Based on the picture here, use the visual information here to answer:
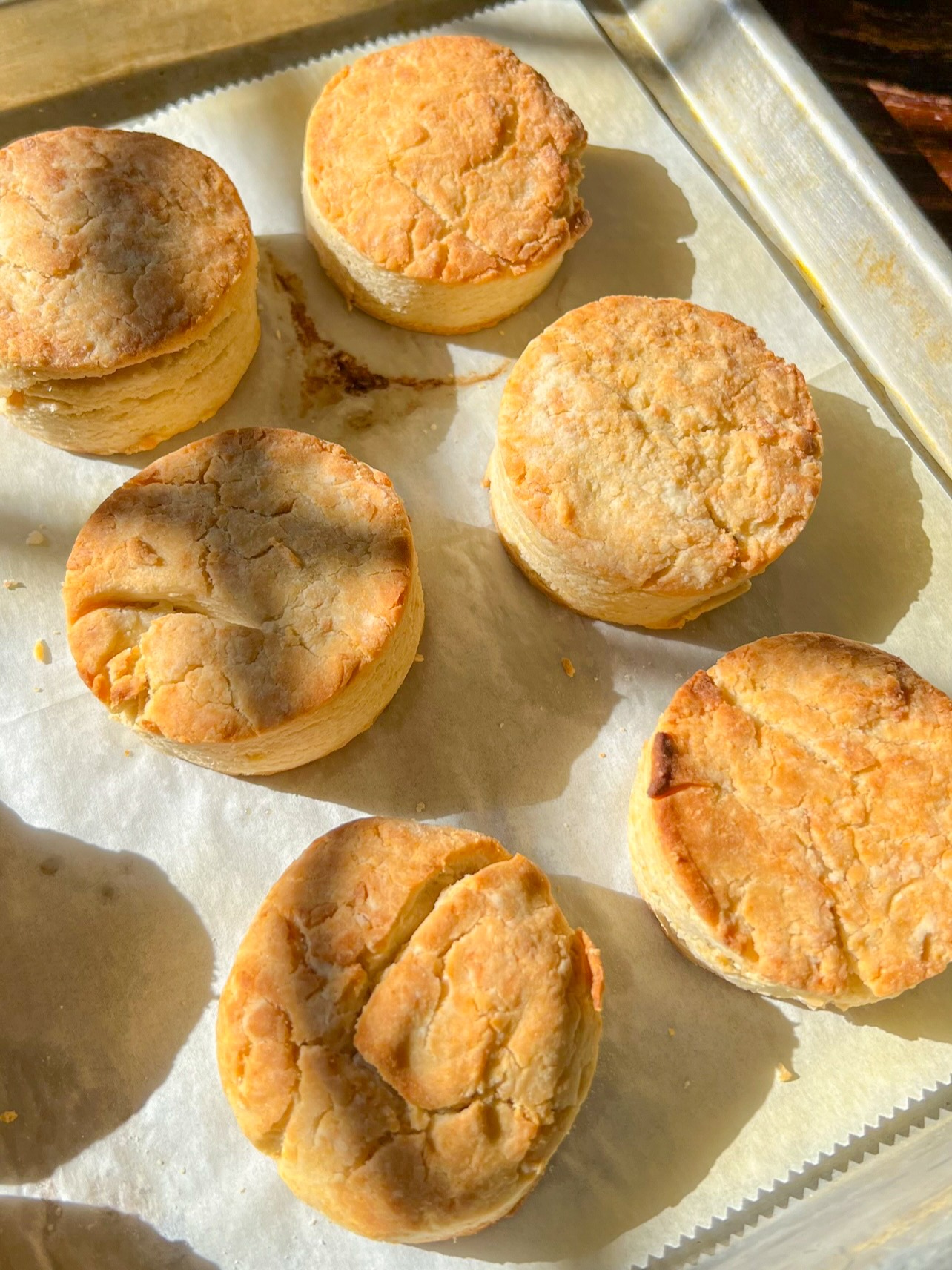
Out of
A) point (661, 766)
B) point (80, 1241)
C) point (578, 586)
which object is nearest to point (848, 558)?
point (578, 586)

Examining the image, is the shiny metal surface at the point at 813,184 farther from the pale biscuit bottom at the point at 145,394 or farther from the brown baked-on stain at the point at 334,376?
the pale biscuit bottom at the point at 145,394

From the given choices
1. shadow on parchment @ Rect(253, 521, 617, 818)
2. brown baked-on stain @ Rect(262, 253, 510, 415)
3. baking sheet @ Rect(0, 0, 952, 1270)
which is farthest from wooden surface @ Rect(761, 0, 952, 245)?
shadow on parchment @ Rect(253, 521, 617, 818)

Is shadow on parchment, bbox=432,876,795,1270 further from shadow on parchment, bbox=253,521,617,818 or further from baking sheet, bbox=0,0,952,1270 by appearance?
shadow on parchment, bbox=253,521,617,818

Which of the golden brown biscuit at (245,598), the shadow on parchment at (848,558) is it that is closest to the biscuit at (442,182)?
the golden brown biscuit at (245,598)

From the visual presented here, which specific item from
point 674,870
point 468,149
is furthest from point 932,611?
point 468,149

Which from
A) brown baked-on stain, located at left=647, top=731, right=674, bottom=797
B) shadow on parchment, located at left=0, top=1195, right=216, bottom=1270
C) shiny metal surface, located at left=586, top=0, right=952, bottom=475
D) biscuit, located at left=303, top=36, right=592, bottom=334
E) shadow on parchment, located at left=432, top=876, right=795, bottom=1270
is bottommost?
shadow on parchment, located at left=0, top=1195, right=216, bottom=1270

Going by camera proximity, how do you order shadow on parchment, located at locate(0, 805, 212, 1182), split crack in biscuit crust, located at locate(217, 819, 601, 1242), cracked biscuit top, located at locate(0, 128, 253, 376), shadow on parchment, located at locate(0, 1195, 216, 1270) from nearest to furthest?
split crack in biscuit crust, located at locate(217, 819, 601, 1242) → shadow on parchment, located at locate(0, 1195, 216, 1270) → shadow on parchment, located at locate(0, 805, 212, 1182) → cracked biscuit top, located at locate(0, 128, 253, 376)

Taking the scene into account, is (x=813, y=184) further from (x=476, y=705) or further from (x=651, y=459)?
(x=476, y=705)
